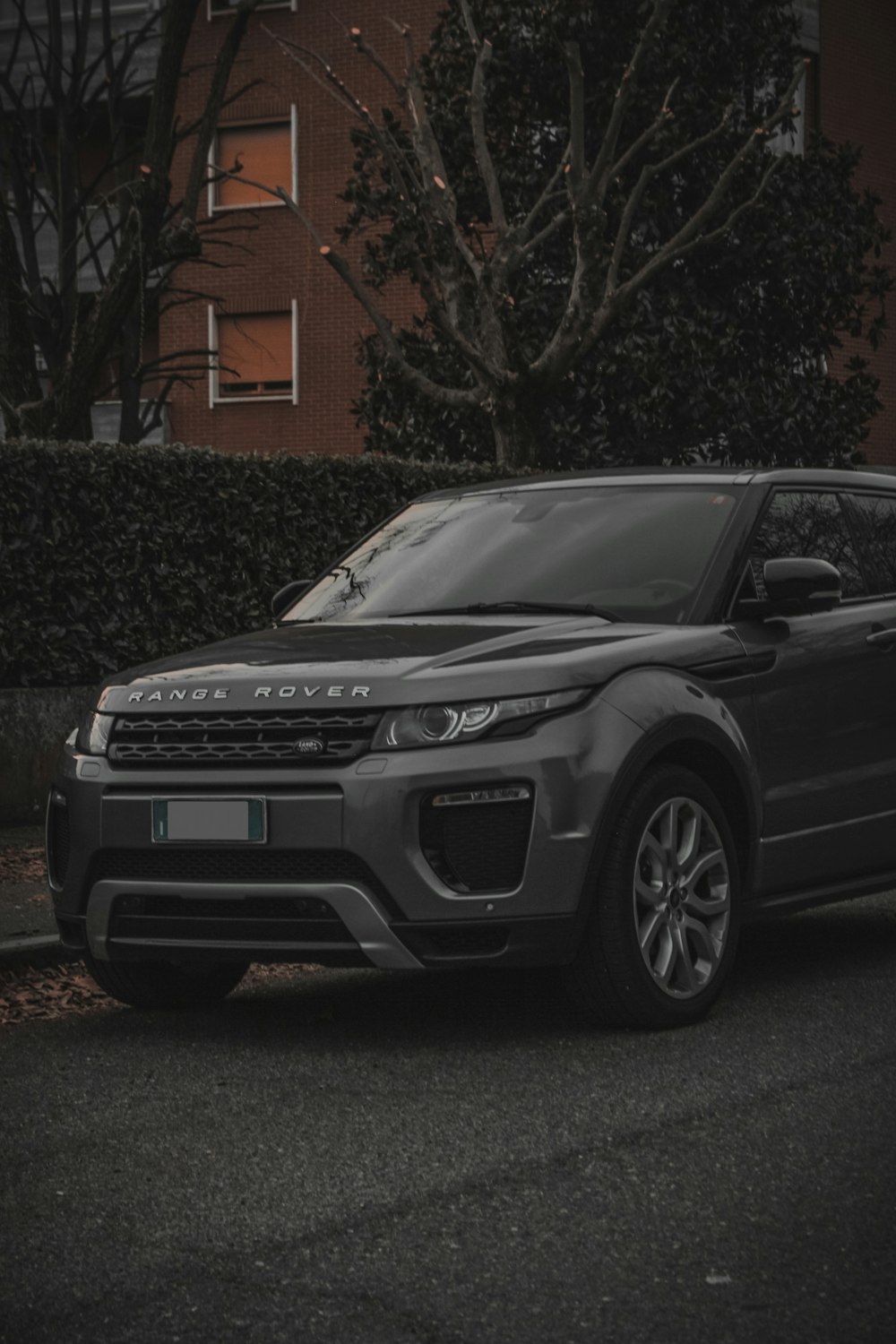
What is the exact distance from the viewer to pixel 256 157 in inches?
1350

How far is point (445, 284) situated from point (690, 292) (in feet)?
15.7

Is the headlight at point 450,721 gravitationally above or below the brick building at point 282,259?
below

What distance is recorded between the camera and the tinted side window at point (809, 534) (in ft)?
24.5

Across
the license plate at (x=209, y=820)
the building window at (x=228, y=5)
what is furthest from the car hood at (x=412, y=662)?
the building window at (x=228, y=5)

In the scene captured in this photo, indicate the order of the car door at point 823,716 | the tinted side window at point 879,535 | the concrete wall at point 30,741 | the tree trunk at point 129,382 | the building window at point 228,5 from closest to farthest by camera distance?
the car door at point 823,716, the tinted side window at point 879,535, the concrete wall at point 30,741, the tree trunk at point 129,382, the building window at point 228,5

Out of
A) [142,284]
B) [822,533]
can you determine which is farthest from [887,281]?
[822,533]

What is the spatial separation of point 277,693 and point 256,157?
29.3 m

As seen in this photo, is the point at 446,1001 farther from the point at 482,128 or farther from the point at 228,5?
the point at 228,5

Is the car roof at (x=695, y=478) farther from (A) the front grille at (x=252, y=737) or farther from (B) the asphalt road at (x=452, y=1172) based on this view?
(A) the front grille at (x=252, y=737)

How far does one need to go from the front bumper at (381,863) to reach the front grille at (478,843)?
20 mm

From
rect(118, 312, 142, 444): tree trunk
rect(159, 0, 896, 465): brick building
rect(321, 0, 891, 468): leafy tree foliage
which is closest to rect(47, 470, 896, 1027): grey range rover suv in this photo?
rect(118, 312, 142, 444): tree trunk

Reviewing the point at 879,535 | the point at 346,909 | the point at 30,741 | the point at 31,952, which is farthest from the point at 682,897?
the point at 30,741

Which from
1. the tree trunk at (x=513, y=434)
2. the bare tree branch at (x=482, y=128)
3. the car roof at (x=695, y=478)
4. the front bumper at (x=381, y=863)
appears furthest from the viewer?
the bare tree branch at (x=482, y=128)

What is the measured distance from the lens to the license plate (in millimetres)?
6152
